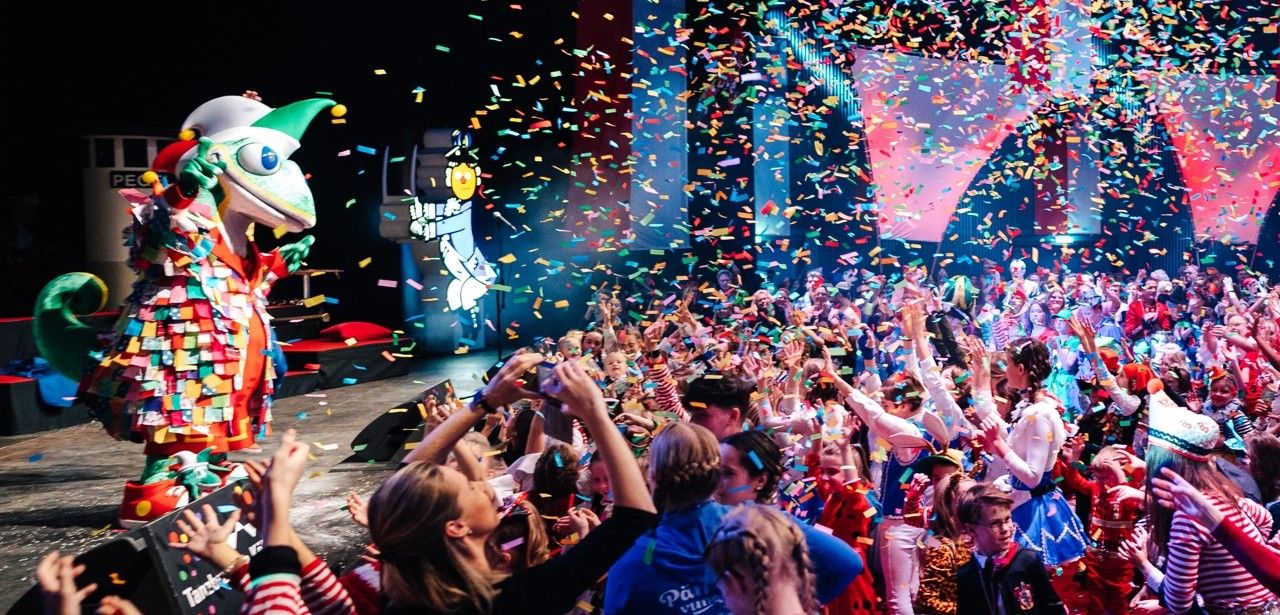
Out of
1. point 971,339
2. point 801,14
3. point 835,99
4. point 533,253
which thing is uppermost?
point 801,14

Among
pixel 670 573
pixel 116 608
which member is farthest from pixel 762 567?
pixel 116 608

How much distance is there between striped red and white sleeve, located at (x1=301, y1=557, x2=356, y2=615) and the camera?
1.99 m

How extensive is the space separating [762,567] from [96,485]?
5736 mm

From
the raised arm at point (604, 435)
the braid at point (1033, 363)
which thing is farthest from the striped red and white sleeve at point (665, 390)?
the raised arm at point (604, 435)

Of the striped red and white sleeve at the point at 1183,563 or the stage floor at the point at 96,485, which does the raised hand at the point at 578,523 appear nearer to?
the striped red and white sleeve at the point at 1183,563

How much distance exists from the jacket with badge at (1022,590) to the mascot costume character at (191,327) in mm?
3580

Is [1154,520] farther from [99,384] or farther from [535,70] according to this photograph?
[535,70]

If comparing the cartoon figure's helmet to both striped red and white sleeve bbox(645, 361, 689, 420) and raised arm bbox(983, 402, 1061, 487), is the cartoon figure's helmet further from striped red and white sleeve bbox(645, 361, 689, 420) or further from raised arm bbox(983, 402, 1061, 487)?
raised arm bbox(983, 402, 1061, 487)

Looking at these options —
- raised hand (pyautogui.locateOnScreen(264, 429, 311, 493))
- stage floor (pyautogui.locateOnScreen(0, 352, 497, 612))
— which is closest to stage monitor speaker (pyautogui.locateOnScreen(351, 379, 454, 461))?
stage floor (pyautogui.locateOnScreen(0, 352, 497, 612))

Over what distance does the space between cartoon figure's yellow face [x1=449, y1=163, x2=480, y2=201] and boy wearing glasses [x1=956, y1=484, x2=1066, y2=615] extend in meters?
10.7

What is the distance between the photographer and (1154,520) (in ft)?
10.6

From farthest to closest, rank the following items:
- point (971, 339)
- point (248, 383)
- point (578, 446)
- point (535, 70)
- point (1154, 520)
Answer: point (535, 70) → point (248, 383) → point (578, 446) → point (971, 339) → point (1154, 520)

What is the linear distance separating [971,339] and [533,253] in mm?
10423

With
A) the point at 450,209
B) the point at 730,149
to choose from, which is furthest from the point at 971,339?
the point at 450,209
